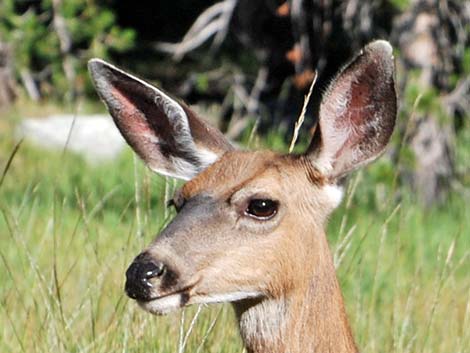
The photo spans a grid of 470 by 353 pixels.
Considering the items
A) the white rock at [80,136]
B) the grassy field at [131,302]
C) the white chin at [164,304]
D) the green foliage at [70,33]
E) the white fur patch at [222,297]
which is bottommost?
the white rock at [80,136]


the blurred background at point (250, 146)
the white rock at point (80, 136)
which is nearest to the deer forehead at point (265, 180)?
the blurred background at point (250, 146)

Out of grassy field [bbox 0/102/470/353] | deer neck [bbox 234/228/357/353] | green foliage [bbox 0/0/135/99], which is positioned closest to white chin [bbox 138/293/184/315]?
deer neck [bbox 234/228/357/353]

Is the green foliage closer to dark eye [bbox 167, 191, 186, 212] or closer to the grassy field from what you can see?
the grassy field

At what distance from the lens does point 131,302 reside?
510 cm

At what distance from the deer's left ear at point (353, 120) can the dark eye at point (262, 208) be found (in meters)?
0.25

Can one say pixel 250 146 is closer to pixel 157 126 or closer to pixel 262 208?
pixel 157 126

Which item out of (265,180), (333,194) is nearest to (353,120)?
(333,194)

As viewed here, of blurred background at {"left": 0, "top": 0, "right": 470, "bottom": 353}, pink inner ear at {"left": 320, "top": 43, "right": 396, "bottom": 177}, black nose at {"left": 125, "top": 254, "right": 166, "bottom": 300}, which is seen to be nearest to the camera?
black nose at {"left": 125, "top": 254, "right": 166, "bottom": 300}

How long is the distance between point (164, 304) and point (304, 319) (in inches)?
21.0

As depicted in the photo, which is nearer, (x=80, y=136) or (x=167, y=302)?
(x=167, y=302)

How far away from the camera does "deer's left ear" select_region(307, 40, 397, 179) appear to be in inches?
166

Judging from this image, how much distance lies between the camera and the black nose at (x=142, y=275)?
12.3ft

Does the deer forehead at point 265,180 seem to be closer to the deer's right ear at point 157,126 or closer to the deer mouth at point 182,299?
the deer's right ear at point 157,126

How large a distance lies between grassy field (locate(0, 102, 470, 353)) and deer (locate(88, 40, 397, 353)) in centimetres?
46
